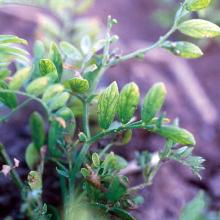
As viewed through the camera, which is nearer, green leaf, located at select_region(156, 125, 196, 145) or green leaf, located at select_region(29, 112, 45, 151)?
green leaf, located at select_region(156, 125, 196, 145)

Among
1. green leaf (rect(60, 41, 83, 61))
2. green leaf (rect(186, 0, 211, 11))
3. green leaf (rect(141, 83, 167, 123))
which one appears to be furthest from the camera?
green leaf (rect(60, 41, 83, 61))

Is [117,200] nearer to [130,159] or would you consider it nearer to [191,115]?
[130,159]

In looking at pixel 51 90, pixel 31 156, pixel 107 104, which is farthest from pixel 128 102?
pixel 31 156

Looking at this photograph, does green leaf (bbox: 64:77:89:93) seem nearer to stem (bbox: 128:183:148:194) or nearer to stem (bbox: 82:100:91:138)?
stem (bbox: 82:100:91:138)

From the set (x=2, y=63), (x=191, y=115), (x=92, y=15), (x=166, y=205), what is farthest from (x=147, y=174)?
(x=92, y=15)

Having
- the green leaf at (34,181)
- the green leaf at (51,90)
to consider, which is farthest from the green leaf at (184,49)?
the green leaf at (34,181)

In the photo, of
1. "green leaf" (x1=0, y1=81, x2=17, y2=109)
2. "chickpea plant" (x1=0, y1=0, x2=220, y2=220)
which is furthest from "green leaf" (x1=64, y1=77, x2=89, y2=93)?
"green leaf" (x1=0, y1=81, x2=17, y2=109)
